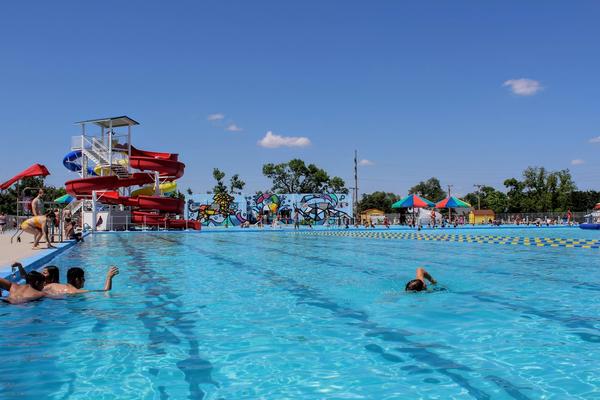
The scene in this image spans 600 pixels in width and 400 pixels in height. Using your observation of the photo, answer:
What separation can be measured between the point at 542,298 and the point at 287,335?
3907 mm

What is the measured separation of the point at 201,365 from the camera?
3.73 meters

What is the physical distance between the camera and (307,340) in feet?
14.6

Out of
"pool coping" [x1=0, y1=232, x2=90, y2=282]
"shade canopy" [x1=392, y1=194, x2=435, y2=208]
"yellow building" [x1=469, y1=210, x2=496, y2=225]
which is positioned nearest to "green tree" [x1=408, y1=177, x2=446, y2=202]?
"yellow building" [x1=469, y1=210, x2=496, y2=225]

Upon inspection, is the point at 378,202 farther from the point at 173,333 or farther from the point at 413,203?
the point at 173,333

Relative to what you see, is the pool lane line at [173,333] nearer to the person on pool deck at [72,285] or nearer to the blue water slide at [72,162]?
the person on pool deck at [72,285]

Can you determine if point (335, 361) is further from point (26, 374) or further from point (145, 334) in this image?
point (26, 374)

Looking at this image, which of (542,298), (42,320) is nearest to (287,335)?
(42,320)

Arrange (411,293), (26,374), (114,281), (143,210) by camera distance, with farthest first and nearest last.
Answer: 1. (143,210)
2. (114,281)
3. (411,293)
4. (26,374)

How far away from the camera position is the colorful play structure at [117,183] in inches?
1208

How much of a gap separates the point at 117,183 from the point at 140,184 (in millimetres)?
2214

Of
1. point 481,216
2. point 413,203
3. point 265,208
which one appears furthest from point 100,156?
point 481,216

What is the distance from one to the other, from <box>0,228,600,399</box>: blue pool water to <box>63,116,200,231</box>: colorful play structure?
23997 mm

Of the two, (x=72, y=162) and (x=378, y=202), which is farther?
(x=378, y=202)

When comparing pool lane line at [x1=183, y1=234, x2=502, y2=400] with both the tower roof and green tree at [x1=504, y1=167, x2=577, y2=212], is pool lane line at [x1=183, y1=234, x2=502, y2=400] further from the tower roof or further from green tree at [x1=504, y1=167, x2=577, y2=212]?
green tree at [x1=504, y1=167, x2=577, y2=212]
